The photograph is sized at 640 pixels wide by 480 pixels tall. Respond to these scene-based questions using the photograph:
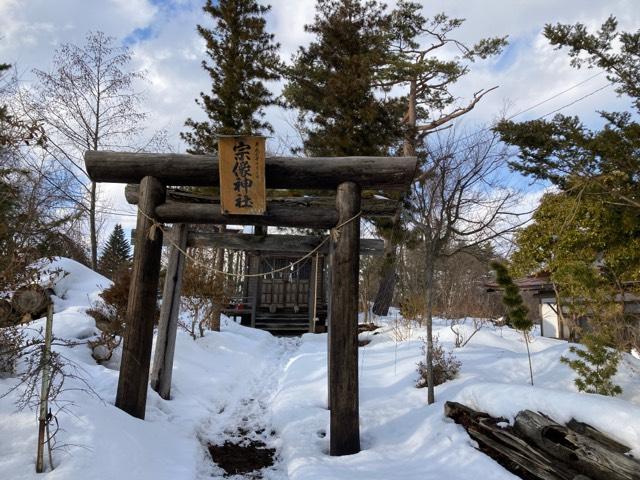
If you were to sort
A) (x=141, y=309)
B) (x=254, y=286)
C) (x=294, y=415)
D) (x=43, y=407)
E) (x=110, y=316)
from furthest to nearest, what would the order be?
1. (x=254, y=286)
2. (x=110, y=316)
3. (x=294, y=415)
4. (x=141, y=309)
5. (x=43, y=407)

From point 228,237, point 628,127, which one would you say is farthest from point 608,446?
point 628,127

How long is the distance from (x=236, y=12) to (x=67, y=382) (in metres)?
14.4

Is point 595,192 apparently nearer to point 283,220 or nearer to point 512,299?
point 512,299

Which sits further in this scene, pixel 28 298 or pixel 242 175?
pixel 242 175

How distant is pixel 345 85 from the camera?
519 inches

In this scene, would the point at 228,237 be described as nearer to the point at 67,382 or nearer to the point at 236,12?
the point at 67,382

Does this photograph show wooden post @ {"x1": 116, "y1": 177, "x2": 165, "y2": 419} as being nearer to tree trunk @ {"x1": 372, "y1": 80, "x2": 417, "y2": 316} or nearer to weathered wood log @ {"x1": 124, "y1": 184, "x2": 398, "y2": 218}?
weathered wood log @ {"x1": 124, "y1": 184, "x2": 398, "y2": 218}

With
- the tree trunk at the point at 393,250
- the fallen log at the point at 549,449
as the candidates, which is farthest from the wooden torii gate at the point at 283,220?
the tree trunk at the point at 393,250

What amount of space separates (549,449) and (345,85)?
37.5ft

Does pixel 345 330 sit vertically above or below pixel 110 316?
above

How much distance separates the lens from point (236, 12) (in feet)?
50.5

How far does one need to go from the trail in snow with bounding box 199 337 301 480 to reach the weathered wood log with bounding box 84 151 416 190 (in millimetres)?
3103

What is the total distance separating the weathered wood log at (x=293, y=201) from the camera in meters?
5.57

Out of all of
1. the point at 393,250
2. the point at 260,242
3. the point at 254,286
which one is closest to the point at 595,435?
the point at 260,242
